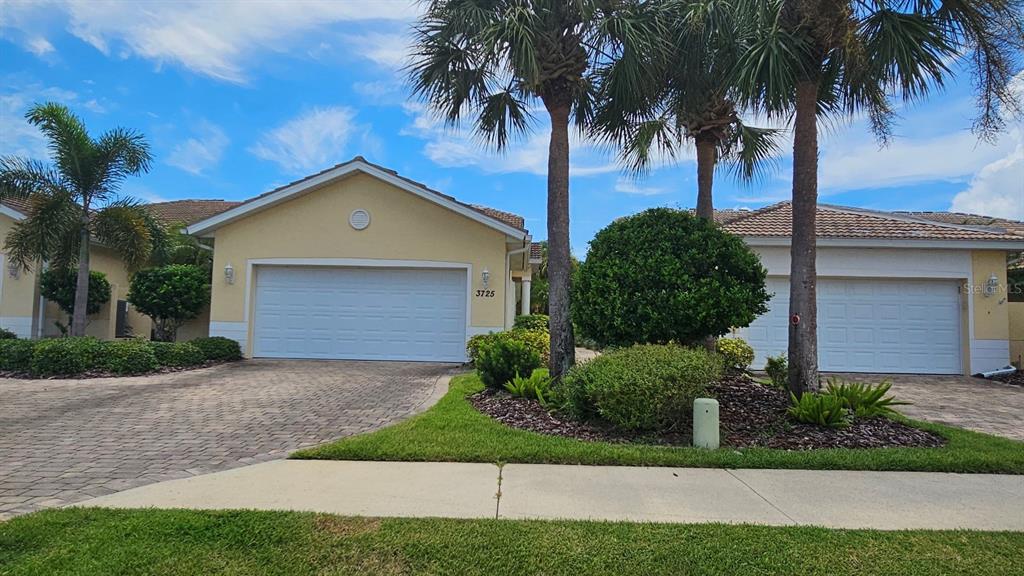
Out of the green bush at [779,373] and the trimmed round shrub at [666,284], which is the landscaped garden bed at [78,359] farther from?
the green bush at [779,373]

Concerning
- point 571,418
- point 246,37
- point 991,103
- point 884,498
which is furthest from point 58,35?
point 991,103

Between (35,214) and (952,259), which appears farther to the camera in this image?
(952,259)

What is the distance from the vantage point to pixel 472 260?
13281 millimetres

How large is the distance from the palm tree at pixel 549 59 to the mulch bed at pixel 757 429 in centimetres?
120

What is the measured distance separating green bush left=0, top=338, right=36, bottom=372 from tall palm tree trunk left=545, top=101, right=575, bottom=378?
34.4ft

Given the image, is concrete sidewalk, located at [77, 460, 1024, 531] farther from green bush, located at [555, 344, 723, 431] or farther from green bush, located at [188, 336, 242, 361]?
green bush, located at [188, 336, 242, 361]

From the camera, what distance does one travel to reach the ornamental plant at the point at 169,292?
14.2 m

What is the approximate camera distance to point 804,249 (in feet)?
22.6

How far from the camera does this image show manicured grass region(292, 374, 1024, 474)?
5078mm

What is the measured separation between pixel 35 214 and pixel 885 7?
15.6 m

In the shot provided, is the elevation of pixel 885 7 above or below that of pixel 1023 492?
above

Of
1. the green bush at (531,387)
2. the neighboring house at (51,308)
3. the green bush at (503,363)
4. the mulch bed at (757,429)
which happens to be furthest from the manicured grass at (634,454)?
the neighboring house at (51,308)

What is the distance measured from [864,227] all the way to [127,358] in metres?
17.2

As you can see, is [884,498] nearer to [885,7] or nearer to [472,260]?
[885,7]
